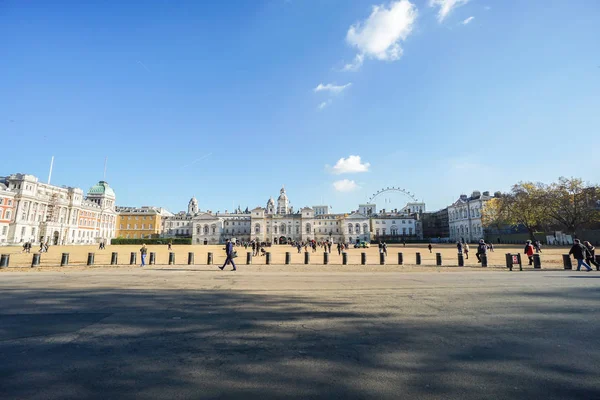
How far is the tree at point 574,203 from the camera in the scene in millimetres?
50031

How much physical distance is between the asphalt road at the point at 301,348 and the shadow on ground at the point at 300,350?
23 millimetres

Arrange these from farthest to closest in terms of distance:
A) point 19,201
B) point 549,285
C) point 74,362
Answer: point 19,201 → point 549,285 → point 74,362

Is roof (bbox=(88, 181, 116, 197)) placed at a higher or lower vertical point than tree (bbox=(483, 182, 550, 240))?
higher

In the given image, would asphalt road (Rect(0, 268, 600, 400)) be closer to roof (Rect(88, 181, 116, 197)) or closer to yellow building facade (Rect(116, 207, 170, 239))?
yellow building facade (Rect(116, 207, 170, 239))

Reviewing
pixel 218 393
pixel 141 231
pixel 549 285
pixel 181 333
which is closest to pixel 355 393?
pixel 218 393

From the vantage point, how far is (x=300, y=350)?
4641 millimetres

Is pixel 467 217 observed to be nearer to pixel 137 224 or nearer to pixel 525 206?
pixel 525 206

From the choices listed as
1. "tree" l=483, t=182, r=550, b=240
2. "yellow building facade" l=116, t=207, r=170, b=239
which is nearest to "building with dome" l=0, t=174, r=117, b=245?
"yellow building facade" l=116, t=207, r=170, b=239

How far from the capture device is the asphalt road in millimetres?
3418

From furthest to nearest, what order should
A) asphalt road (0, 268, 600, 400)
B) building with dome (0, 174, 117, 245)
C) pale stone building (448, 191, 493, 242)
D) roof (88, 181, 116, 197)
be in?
1. roof (88, 181, 116, 197)
2. pale stone building (448, 191, 493, 242)
3. building with dome (0, 174, 117, 245)
4. asphalt road (0, 268, 600, 400)

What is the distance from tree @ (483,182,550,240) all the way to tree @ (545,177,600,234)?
145 cm

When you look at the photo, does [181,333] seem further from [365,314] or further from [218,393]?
[365,314]

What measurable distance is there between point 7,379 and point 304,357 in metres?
3.71

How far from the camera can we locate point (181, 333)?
5559 millimetres
